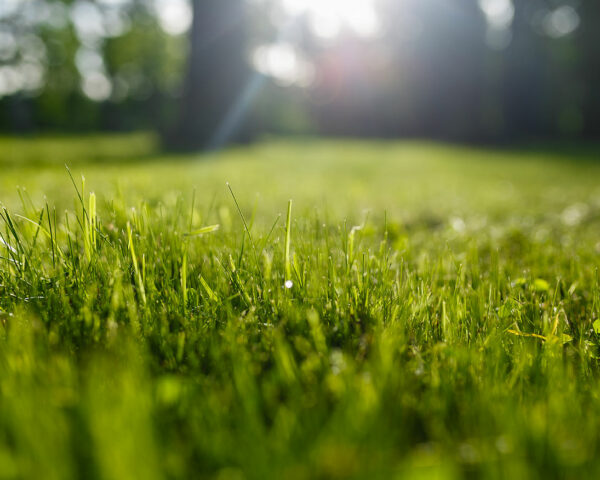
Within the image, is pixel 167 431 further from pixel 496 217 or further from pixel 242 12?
pixel 242 12

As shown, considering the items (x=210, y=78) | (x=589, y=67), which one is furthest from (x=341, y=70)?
(x=210, y=78)

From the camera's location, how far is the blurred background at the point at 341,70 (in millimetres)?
14000

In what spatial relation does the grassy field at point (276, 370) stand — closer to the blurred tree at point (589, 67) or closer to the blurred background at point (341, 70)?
the blurred background at point (341, 70)

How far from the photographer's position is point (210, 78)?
45.1 feet

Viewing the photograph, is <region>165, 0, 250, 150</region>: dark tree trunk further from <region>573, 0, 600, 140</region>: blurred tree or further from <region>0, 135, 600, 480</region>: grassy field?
<region>573, 0, 600, 140</region>: blurred tree

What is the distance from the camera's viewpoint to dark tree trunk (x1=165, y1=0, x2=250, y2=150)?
13.2 meters

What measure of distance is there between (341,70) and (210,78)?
22759mm

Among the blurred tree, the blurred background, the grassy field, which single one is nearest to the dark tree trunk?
the blurred background

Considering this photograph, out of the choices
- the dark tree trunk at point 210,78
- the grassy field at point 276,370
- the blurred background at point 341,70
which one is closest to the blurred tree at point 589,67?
the blurred background at point 341,70

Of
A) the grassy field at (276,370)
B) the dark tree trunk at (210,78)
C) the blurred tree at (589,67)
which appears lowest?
the grassy field at (276,370)

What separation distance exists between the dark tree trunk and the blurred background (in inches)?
1.3

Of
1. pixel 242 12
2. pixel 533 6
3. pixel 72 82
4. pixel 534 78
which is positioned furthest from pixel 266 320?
pixel 72 82

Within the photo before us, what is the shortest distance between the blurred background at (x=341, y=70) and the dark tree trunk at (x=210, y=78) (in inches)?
1.3

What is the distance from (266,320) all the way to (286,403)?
35 cm
